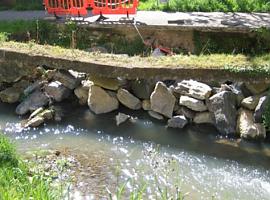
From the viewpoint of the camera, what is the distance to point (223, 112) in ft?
28.9

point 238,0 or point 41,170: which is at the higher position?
point 238,0

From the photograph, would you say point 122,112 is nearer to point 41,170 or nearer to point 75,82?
point 75,82

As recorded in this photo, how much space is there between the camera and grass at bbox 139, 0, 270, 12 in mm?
12584

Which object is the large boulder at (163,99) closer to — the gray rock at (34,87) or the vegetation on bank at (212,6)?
the gray rock at (34,87)

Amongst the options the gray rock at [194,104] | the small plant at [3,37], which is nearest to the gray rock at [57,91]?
the small plant at [3,37]

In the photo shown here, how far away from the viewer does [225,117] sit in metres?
8.84

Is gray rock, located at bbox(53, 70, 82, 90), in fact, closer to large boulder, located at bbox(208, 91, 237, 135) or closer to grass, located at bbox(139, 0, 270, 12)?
large boulder, located at bbox(208, 91, 237, 135)

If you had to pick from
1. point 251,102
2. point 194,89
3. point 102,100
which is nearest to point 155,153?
point 194,89

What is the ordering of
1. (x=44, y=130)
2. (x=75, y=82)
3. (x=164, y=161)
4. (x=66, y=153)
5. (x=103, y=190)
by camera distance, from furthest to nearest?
(x=75, y=82)
(x=44, y=130)
(x=66, y=153)
(x=164, y=161)
(x=103, y=190)

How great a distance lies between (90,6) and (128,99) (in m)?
3.90

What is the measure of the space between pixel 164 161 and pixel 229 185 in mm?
1055

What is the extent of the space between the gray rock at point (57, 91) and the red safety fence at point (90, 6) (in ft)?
9.15

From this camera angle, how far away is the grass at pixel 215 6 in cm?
1258

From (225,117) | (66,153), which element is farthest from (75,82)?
(225,117)
